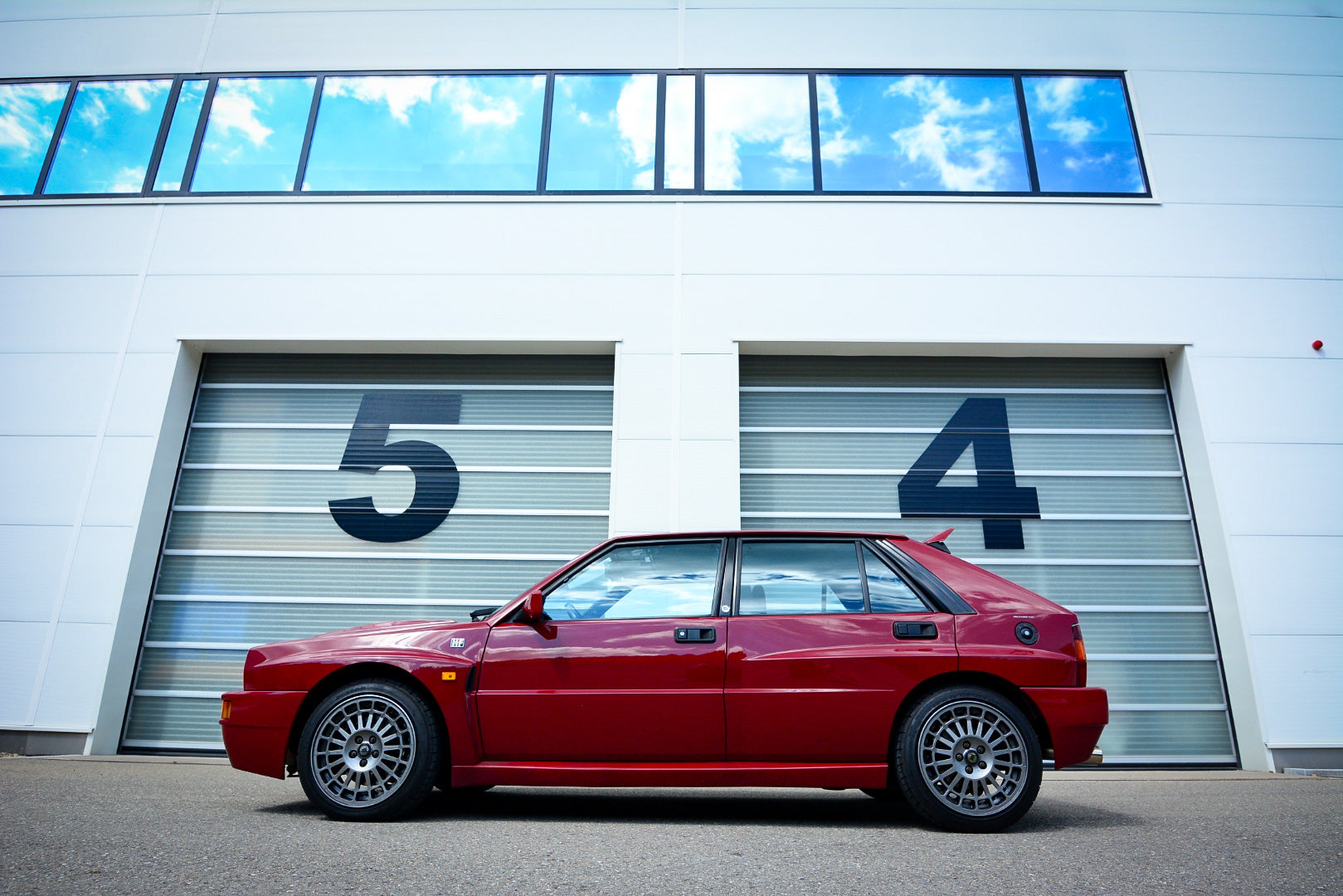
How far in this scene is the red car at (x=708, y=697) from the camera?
155 inches

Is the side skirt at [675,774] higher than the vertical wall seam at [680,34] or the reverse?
the reverse

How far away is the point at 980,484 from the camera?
7.91 metres

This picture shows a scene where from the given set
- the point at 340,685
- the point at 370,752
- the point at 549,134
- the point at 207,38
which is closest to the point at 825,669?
the point at 370,752

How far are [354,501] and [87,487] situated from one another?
239 centimetres

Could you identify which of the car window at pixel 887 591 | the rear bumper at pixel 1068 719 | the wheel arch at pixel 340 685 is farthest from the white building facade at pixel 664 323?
the rear bumper at pixel 1068 719

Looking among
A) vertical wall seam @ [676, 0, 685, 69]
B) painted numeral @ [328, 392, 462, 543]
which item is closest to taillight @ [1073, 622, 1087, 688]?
painted numeral @ [328, 392, 462, 543]

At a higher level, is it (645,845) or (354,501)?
(354,501)

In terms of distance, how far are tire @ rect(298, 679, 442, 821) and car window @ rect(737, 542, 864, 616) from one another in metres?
1.72

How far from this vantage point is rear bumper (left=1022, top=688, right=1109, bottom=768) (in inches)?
155

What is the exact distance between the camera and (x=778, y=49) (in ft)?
29.9

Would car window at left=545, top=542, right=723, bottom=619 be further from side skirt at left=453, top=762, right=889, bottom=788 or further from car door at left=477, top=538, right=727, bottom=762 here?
side skirt at left=453, top=762, right=889, bottom=788

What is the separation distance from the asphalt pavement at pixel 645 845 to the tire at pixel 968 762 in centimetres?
13

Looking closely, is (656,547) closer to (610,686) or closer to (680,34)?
(610,686)

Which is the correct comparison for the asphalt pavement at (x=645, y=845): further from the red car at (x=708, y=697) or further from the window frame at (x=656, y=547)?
the window frame at (x=656, y=547)
